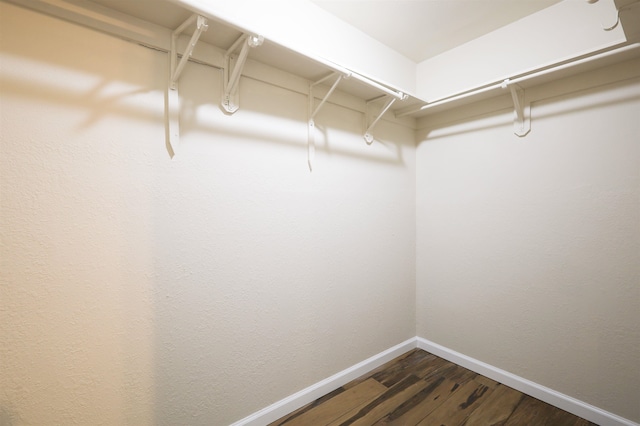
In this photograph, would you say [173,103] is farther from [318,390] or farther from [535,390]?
[535,390]

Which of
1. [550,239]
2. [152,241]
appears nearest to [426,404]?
[550,239]

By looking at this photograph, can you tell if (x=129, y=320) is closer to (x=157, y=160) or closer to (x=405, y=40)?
(x=157, y=160)

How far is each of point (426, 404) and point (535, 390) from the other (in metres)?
0.75

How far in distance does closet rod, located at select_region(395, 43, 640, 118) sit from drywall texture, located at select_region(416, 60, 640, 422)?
0.20m

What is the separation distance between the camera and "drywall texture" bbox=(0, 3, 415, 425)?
1.00 m

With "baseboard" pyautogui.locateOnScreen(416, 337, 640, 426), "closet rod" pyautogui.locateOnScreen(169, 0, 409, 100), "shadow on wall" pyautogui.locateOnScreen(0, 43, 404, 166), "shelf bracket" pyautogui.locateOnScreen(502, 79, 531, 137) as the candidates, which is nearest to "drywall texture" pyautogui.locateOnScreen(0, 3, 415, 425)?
"shadow on wall" pyautogui.locateOnScreen(0, 43, 404, 166)

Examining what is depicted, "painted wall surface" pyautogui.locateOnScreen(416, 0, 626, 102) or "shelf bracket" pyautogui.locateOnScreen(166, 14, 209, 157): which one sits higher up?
"painted wall surface" pyautogui.locateOnScreen(416, 0, 626, 102)

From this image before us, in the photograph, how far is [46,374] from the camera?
3.36 feet

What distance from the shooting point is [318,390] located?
5.87ft

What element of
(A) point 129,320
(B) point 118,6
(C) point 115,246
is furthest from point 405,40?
(A) point 129,320

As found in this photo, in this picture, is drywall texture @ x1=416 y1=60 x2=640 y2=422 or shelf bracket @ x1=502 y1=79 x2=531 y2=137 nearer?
drywall texture @ x1=416 y1=60 x2=640 y2=422

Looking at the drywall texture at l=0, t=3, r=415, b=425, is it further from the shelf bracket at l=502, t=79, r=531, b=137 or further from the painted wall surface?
the shelf bracket at l=502, t=79, r=531, b=137

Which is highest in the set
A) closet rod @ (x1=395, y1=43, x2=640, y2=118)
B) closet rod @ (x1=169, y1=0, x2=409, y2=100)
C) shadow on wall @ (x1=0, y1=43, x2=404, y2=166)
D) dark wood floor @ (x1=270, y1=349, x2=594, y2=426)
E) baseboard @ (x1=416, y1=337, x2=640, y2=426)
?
closet rod @ (x1=395, y1=43, x2=640, y2=118)

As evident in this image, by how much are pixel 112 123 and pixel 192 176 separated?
38 cm
